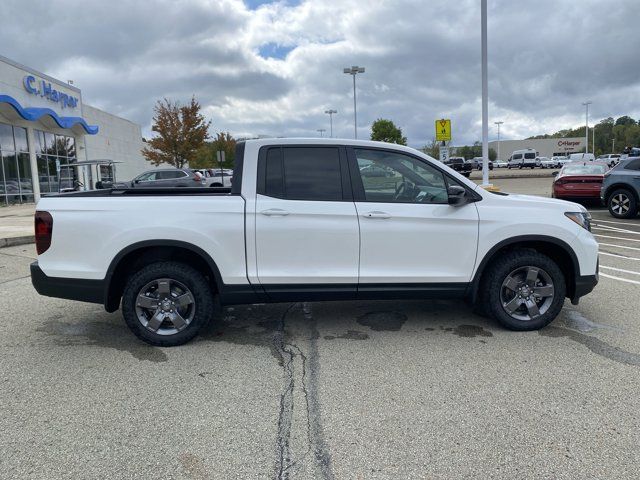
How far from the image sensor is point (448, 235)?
14.8 feet

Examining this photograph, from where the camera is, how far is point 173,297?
4.44 metres

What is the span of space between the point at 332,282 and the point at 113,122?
39412 mm

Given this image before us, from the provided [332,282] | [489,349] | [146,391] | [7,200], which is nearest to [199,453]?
[146,391]

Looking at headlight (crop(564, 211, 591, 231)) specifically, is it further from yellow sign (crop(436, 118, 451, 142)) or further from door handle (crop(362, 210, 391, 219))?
yellow sign (crop(436, 118, 451, 142))

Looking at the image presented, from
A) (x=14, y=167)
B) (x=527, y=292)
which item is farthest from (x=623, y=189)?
(x=14, y=167)

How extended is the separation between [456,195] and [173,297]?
2.68m

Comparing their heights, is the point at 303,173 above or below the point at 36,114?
below

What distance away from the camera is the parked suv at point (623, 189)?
1239cm

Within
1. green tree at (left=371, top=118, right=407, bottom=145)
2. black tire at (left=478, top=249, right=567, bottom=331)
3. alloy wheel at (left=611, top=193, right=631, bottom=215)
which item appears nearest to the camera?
black tire at (left=478, top=249, right=567, bottom=331)

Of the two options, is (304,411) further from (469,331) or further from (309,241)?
(469,331)

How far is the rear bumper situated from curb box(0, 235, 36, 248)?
6.80 m

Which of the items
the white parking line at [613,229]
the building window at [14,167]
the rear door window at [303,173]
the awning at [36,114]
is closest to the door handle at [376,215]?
the rear door window at [303,173]

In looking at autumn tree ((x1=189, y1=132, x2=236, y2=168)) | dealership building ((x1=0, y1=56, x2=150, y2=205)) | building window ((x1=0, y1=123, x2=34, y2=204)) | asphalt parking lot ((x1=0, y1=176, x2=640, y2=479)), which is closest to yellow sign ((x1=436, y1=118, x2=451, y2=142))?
dealership building ((x1=0, y1=56, x2=150, y2=205))

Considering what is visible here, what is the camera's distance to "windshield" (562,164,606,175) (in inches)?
579
